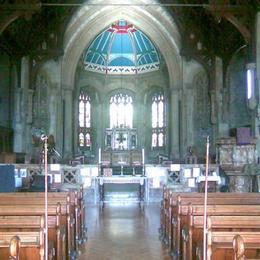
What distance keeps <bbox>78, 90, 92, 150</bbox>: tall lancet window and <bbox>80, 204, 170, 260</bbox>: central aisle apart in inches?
632

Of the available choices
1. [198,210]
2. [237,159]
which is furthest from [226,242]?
[237,159]

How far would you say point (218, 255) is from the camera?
450cm

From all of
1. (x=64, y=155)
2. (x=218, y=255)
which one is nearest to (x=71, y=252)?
(x=218, y=255)

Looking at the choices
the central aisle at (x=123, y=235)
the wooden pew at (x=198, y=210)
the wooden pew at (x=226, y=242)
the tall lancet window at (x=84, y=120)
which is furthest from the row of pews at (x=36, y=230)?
the tall lancet window at (x=84, y=120)

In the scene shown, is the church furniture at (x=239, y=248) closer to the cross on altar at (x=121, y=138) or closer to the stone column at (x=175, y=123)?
the stone column at (x=175, y=123)

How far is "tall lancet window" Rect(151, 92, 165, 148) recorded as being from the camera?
2905 cm

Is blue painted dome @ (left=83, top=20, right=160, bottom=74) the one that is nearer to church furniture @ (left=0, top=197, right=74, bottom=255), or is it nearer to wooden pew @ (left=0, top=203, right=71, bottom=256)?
church furniture @ (left=0, top=197, right=74, bottom=255)

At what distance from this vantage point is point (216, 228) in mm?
4500

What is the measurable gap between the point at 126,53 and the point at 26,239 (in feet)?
86.2

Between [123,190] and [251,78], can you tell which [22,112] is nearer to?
[123,190]

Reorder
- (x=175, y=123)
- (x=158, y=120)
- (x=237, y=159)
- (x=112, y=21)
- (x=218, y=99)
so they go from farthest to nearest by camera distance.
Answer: (x=158, y=120)
(x=112, y=21)
(x=175, y=123)
(x=218, y=99)
(x=237, y=159)

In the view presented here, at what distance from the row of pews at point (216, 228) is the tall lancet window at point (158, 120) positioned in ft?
69.2

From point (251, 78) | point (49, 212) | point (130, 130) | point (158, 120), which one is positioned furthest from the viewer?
point (158, 120)

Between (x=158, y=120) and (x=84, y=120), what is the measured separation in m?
4.79
